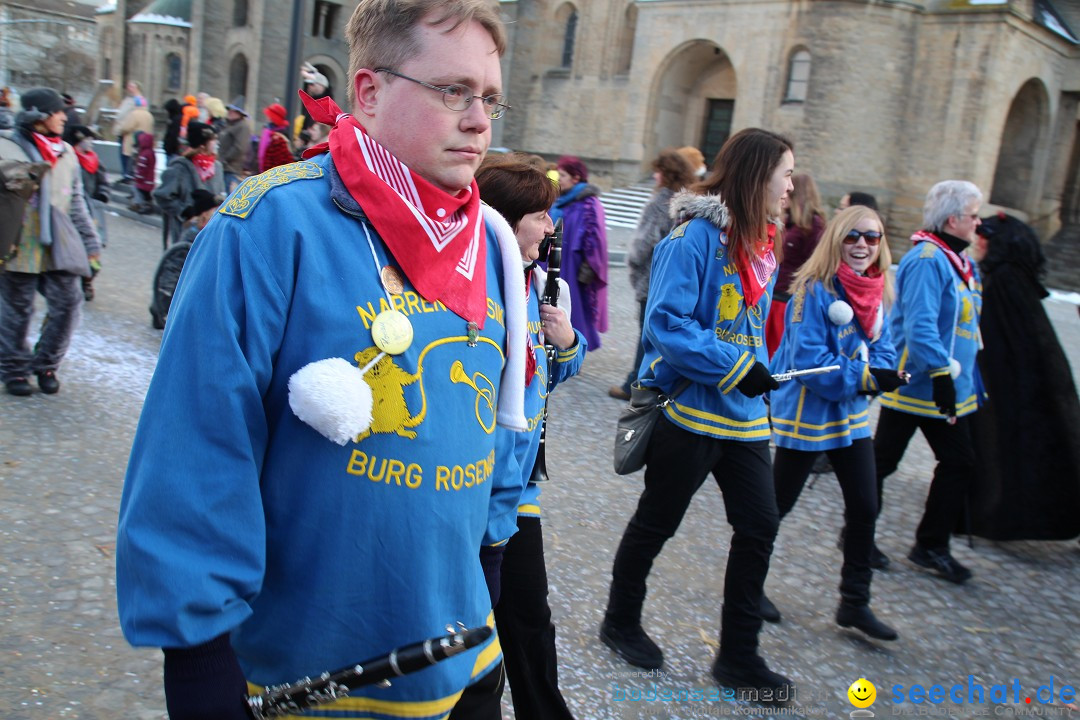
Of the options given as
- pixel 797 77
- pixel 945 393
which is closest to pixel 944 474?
pixel 945 393

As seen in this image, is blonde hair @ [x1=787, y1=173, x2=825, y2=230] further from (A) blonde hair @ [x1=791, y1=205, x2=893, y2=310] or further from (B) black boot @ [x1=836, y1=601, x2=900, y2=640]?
(B) black boot @ [x1=836, y1=601, x2=900, y2=640]

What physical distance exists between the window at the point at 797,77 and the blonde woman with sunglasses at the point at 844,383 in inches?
1028

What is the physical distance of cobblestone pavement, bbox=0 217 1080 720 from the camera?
3.41 meters

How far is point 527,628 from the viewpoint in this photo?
2842 millimetres

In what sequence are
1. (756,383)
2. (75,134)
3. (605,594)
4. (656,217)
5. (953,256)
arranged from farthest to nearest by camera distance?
(75,134) → (656,217) → (953,256) → (605,594) → (756,383)

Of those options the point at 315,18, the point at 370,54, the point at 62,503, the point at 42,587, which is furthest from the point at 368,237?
the point at 315,18

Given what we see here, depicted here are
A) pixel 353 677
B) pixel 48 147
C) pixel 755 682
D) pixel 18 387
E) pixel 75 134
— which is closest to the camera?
pixel 353 677

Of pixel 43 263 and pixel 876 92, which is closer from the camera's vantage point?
pixel 43 263

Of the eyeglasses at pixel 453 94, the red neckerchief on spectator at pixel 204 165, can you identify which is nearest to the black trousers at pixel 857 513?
the eyeglasses at pixel 453 94

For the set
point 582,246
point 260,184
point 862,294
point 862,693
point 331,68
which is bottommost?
point 862,693

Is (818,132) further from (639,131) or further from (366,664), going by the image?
(366,664)

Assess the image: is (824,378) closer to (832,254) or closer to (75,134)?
(832,254)

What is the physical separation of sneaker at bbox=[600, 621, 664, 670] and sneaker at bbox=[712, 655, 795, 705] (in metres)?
0.28

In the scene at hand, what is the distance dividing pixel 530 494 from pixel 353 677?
128 centimetres
